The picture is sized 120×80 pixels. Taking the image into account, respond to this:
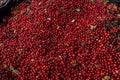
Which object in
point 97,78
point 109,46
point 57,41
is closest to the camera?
point 97,78

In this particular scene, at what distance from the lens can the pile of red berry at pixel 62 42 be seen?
825 cm

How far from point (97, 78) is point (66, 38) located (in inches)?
75.8

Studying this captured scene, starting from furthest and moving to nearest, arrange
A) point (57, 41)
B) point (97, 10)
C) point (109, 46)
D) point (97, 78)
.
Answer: point (97, 10) → point (57, 41) → point (109, 46) → point (97, 78)

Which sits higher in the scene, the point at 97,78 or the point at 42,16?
the point at 42,16

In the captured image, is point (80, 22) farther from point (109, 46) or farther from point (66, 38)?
point (109, 46)

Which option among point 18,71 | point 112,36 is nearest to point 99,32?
point 112,36

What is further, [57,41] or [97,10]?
[97,10]

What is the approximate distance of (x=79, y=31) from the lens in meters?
9.28

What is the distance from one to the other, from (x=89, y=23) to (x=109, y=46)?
4.37ft

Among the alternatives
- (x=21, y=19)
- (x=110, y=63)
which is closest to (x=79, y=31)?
(x=110, y=63)

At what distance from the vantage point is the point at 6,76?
8555mm

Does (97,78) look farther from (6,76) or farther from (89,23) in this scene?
(6,76)

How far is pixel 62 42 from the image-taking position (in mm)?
9062

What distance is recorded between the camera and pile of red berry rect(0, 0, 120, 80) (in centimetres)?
825
